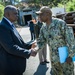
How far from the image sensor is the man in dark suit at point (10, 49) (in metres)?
3.97

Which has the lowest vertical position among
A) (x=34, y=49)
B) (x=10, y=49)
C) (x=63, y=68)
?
(x=63, y=68)

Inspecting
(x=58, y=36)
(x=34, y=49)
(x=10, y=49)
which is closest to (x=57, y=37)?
(x=58, y=36)

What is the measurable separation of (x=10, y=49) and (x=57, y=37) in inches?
35.3

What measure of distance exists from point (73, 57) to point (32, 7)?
67326 mm

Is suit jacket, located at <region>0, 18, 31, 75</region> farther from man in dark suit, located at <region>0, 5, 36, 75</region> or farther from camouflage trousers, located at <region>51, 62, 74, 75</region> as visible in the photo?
camouflage trousers, located at <region>51, 62, 74, 75</region>

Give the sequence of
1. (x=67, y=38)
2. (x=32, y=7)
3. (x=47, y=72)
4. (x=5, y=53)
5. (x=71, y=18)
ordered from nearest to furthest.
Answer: (x=5, y=53), (x=67, y=38), (x=47, y=72), (x=71, y=18), (x=32, y=7)

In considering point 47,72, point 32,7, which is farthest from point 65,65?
point 32,7

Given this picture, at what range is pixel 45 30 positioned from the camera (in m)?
4.61

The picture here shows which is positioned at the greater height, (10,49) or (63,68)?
(10,49)

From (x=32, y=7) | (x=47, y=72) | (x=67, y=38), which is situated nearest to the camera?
(x=67, y=38)

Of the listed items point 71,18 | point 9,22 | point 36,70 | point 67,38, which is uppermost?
point 9,22

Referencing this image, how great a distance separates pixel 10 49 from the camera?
399 centimetres

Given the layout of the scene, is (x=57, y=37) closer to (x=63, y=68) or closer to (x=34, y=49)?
(x=34, y=49)

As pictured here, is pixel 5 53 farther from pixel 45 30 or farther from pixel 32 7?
pixel 32 7
